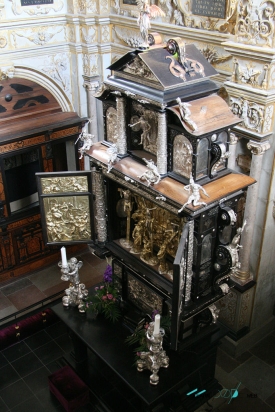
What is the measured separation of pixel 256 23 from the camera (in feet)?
22.9

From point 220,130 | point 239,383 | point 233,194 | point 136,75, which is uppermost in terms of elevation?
point 136,75

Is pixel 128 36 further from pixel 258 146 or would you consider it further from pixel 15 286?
pixel 15 286

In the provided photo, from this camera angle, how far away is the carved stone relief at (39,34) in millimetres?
9773

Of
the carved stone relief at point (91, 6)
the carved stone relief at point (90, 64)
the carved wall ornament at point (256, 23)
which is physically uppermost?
the carved wall ornament at point (256, 23)

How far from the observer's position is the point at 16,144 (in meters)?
10.0

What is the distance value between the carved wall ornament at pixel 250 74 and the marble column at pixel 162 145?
1.62 meters

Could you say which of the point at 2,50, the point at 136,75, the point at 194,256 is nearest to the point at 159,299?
the point at 194,256

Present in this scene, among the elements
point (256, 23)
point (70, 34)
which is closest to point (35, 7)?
point (70, 34)

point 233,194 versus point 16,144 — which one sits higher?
point 233,194

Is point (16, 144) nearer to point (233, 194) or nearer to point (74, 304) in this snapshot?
point (74, 304)

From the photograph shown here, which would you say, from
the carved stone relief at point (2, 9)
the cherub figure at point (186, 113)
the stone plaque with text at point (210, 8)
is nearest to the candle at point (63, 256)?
the cherub figure at point (186, 113)

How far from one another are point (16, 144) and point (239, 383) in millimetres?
6218

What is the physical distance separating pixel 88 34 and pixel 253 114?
463cm

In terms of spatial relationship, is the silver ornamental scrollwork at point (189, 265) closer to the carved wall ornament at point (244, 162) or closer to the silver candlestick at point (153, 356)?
the silver candlestick at point (153, 356)
